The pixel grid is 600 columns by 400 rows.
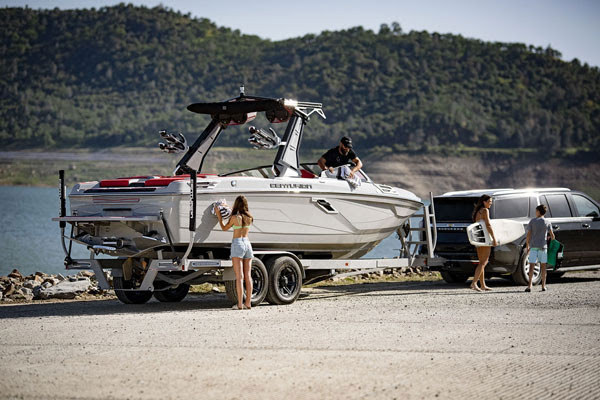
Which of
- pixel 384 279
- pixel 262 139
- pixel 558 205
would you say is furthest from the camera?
pixel 384 279

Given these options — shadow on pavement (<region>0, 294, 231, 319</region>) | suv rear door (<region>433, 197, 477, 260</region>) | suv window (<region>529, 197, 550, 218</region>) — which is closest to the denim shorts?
shadow on pavement (<region>0, 294, 231, 319</region>)

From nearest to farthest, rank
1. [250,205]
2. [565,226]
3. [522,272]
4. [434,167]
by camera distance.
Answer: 1. [250,205]
2. [522,272]
3. [565,226]
4. [434,167]

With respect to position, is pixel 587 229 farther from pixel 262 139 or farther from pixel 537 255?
pixel 262 139

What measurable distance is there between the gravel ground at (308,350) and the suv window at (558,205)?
395 centimetres

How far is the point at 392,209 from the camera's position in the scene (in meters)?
14.9

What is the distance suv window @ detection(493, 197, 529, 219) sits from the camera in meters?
16.6

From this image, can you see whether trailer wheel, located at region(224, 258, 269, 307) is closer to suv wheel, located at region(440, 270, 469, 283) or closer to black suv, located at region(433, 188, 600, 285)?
black suv, located at region(433, 188, 600, 285)

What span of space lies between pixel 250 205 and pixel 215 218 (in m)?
0.53

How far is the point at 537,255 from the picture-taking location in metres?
15.1

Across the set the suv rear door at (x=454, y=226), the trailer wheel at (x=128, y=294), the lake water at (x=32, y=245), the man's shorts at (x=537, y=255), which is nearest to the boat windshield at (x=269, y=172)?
the trailer wheel at (x=128, y=294)

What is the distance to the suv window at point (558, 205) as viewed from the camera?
57.0 feet

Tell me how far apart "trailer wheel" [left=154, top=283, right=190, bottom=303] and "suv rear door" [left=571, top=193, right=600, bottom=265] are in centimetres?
775

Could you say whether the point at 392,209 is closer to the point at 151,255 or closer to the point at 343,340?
the point at 151,255

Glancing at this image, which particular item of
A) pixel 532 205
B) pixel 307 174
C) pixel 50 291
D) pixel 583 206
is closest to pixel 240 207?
pixel 307 174
